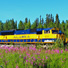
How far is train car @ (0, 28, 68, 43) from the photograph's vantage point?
54.3ft

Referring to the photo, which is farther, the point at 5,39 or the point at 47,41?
the point at 5,39

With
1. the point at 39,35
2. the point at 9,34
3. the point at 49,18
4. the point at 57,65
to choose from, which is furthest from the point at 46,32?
the point at 49,18

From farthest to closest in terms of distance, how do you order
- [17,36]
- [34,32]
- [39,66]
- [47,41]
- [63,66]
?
1. [17,36]
2. [34,32]
3. [47,41]
4. [63,66]
5. [39,66]

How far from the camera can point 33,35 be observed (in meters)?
18.0

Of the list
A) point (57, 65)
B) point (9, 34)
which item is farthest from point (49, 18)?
point (57, 65)

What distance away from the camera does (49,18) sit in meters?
76.8

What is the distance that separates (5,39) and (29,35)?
4.41 metres

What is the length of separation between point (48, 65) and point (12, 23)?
237ft

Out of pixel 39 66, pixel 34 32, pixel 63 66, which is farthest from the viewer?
pixel 34 32

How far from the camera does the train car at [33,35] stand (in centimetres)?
1656

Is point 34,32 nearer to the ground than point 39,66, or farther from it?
farther from it

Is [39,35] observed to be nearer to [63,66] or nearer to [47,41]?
[47,41]

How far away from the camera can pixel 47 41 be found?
16.6 meters

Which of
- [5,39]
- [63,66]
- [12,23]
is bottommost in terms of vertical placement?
[63,66]
